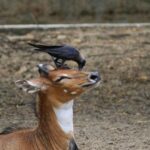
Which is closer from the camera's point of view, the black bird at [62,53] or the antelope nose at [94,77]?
the antelope nose at [94,77]

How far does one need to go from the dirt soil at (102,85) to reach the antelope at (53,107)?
369 millimetres

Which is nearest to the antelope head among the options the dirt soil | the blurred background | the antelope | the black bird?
the antelope

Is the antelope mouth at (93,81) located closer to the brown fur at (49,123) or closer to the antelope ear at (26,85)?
the brown fur at (49,123)

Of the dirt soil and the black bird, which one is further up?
the black bird

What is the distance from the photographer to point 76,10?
680 inches

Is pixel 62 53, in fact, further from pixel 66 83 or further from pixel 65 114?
pixel 65 114

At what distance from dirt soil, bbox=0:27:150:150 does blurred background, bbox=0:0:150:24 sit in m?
2.55

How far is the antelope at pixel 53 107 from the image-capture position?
5.76m

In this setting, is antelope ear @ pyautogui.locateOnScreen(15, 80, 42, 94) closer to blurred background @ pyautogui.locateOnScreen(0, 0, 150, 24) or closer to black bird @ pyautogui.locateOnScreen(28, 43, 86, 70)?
black bird @ pyautogui.locateOnScreen(28, 43, 86, 70)

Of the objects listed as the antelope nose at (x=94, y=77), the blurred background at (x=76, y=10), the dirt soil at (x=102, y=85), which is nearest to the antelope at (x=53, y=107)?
the antelope nose at (x=94, y=77)

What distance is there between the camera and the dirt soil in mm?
8570

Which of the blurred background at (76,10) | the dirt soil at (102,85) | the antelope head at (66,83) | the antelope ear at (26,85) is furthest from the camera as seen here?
the blurred background at (76,10)

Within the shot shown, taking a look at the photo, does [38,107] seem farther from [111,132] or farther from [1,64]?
[1,64]

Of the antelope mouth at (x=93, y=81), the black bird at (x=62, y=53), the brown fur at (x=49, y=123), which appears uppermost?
the black bird at (x=62, y=53)
